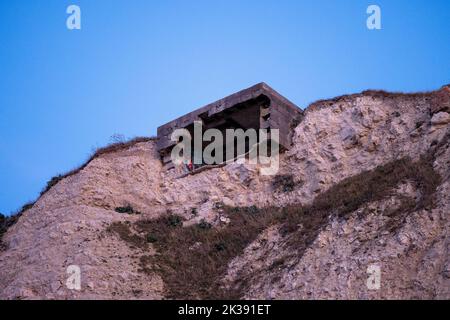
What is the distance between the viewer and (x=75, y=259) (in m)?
23.9

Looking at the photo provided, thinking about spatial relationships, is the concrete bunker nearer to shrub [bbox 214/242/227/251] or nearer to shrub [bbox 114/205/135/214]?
shrub [bbox 114/205/135/214]

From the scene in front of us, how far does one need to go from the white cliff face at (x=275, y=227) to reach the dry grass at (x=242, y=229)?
39 cm

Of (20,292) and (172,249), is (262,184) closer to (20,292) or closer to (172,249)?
(172,249)

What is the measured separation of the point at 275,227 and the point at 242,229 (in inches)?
59.2

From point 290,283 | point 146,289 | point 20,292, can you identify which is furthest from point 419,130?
point 20,292

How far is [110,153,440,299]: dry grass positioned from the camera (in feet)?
74.5

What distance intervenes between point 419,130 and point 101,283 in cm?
1249

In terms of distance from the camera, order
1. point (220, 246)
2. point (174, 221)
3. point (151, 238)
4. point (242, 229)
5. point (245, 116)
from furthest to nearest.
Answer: point (245, 116) → point (174, 221) → point (151, 238) → point (242, 229) → point (220, 246)

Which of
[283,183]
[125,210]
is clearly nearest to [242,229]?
[283,183]

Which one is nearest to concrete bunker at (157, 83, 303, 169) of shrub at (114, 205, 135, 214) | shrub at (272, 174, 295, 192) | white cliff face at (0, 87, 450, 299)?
white cliff face at (0, 87, 450, 299)

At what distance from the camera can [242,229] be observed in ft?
85.9

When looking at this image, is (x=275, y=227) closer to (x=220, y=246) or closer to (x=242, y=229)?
(x=242, y=229)

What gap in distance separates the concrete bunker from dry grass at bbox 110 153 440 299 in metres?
4.13

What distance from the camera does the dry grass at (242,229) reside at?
22.7 meters
